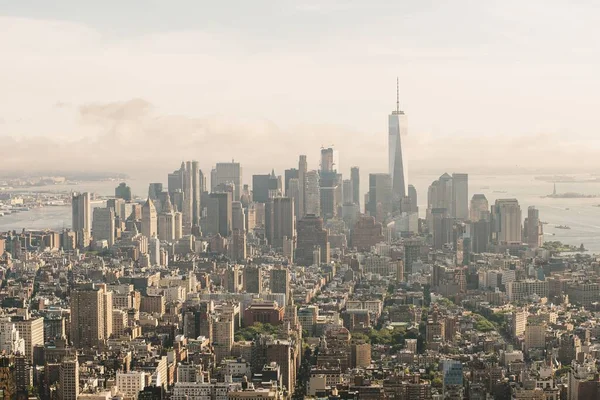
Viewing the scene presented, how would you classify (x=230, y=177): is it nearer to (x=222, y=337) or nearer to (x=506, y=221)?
(x=506, y=221)

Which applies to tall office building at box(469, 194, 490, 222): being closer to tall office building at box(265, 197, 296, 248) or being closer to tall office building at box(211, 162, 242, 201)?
tall office building at box(265, 197, 296, 248)

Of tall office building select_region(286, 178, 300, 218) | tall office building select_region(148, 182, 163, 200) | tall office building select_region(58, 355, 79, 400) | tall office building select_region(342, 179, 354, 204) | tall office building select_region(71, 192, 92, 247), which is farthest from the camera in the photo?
tall office building select_region(342, 179, 354, 204)

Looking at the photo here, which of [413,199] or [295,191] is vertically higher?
[295,191]

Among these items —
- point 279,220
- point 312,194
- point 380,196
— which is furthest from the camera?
point 312,194

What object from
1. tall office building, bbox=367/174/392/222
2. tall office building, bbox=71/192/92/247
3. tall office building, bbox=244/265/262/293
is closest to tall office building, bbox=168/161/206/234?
tall office building, bbox=71/192/92/247

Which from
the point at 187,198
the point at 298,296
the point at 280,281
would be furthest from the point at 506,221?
the point at 187,198

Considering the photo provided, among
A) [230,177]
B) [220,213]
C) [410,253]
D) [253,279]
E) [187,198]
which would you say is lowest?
[253,279]
